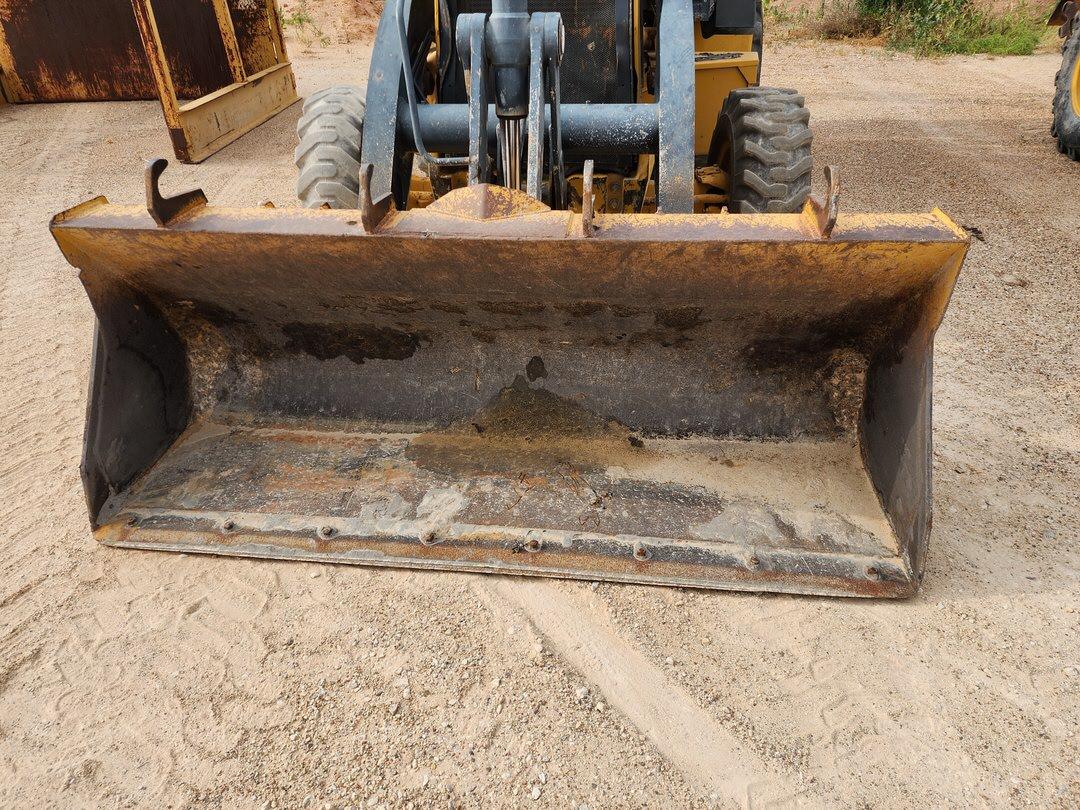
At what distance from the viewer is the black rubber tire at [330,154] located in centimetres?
306

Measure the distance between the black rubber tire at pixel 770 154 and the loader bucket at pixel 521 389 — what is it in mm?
747

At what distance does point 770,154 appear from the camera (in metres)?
2.80

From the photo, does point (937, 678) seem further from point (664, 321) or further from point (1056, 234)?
point (1056, 234)

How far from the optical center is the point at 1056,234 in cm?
491

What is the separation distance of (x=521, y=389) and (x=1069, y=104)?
22.7 ft

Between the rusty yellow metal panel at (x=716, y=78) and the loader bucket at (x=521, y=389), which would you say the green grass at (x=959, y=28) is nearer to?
the rusty yellow metal panel at (x=716, y=78)

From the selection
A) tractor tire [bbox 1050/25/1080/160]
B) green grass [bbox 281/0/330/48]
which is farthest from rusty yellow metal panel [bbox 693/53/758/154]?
green grass [bbox 281/0/330/48]

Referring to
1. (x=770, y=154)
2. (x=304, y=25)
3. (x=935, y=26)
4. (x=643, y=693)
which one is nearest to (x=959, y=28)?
(x=935, y=26)

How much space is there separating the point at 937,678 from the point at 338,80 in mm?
11179

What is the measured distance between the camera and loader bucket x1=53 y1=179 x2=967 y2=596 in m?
2.07

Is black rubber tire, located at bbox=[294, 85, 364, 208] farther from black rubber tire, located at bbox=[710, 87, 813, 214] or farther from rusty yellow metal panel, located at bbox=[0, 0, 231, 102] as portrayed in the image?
rusty yellow metal panel, located at bbox=[0, 0, 231, 102]

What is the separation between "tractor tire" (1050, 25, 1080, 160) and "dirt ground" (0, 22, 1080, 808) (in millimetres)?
4990

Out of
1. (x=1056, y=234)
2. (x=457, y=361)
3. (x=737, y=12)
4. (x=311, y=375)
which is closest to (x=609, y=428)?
(x=457, y=361)

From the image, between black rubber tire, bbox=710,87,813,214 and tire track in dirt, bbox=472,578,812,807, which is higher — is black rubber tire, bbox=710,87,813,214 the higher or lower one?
the higher one
